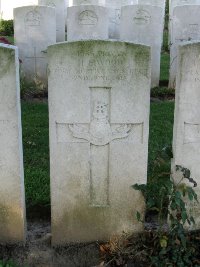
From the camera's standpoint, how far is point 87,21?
8.51m

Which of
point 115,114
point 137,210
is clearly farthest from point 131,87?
point 137,210

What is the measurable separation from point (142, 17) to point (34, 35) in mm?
2135

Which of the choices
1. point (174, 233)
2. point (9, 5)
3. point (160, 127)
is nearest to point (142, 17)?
point (160, 127)

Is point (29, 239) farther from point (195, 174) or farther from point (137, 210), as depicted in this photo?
point (195, 174)

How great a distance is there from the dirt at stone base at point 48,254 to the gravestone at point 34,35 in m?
5.12

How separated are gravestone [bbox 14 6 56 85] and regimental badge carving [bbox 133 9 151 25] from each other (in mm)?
1613

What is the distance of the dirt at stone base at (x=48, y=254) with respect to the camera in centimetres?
356

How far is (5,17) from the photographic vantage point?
17594 mm

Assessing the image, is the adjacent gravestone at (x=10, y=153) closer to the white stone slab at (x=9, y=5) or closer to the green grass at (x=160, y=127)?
the green grass at (x=160, y=127)

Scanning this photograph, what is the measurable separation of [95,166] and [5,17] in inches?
603

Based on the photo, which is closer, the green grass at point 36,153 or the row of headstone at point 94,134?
the row of headstone at point 94,134

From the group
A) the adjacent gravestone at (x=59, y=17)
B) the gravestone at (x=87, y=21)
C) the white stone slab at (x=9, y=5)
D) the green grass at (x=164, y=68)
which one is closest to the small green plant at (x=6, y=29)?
the adjacent gravestone at (x=59, y=17)

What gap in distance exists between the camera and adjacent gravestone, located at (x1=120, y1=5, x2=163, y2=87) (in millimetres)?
8383

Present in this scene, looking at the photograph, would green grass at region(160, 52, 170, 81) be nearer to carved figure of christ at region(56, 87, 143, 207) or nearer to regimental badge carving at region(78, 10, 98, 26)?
regimental badge carving at region(78, 10, 98, 26)
